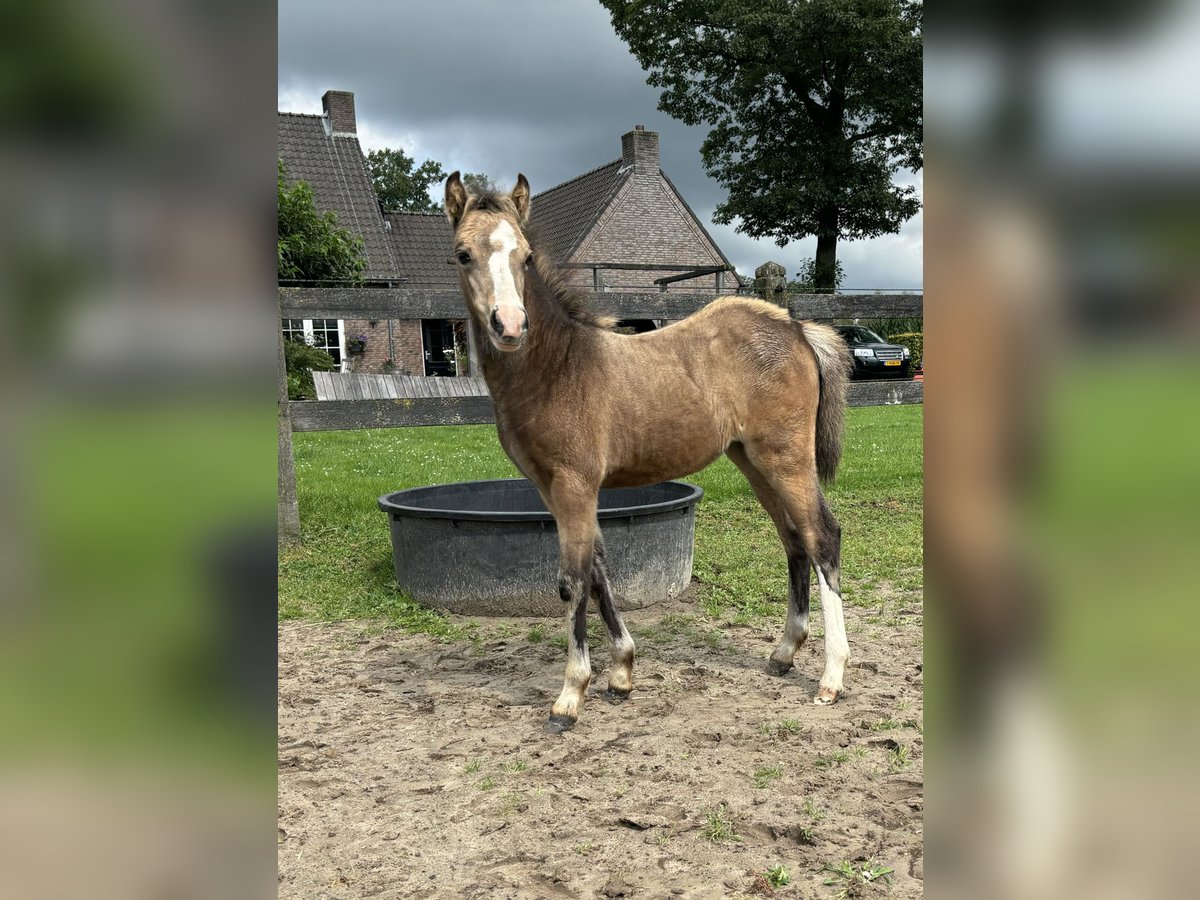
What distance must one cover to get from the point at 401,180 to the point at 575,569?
191 ft

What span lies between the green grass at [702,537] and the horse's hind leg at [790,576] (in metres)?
0.48

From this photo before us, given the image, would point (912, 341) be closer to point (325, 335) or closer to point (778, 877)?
point (325, 335)

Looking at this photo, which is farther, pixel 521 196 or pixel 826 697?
pixel 826 697

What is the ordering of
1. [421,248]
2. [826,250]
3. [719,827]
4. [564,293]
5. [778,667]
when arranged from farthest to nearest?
[826,250], [421,248], [778,667], [564,293], [719,827]

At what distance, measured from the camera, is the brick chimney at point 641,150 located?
88.5 ft

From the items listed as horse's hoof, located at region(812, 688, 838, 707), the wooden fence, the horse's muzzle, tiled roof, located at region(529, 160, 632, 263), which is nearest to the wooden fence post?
the wooden fence

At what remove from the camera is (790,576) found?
4289 millimetres

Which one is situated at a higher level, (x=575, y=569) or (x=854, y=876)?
(x=575, y=569)

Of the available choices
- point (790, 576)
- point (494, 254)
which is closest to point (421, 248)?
point (790, 576)

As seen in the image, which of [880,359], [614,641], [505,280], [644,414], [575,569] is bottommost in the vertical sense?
[614,641]

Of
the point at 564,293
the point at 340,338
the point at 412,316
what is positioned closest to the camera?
the point at 564,293

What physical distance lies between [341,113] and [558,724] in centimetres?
2555
